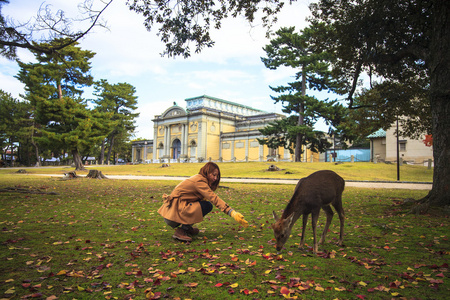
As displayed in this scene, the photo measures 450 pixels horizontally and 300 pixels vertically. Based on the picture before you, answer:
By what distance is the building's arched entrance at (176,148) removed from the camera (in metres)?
72.3

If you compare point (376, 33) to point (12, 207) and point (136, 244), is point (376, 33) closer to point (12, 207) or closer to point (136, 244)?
point (136, 244)

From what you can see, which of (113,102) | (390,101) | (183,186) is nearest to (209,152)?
(113,102)

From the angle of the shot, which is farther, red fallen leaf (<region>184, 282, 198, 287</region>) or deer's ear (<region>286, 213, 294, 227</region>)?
deer's ear (<region>286, 213, 294, 227</region>)

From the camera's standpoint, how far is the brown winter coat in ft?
18.2

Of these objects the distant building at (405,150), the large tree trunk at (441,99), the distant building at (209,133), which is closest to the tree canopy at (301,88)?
the distant building at (405,150)

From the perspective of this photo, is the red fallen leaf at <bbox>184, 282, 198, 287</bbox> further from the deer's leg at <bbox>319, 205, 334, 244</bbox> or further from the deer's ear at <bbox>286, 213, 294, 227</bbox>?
the deer's leg at <bbox>319, 205, 334, 244</bbox>

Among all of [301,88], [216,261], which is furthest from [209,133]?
[216,261]

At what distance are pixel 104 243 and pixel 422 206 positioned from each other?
802cm

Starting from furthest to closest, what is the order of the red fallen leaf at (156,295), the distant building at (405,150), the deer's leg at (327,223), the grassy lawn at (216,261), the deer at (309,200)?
the distant building at (405,150), the deer's leg at (327,223), the deer at (309,200), the grassy lawn at (216,261), the red fallen leaf at (156,295)

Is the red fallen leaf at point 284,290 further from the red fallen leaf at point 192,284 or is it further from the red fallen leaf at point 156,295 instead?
the red fallen leaf at point 156,295

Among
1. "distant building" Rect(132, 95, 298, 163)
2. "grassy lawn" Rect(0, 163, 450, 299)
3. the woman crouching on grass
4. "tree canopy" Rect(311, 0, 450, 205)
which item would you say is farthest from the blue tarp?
the woman crouching on grass

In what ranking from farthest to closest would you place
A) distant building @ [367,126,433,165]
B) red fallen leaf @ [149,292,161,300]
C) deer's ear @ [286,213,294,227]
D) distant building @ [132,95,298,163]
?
1. distant building @ [132,95,298,163]
2. distant building @ [367,126,433,165]
3. deer's ear @ [286,213,294,227]
4. red fallen leaf @ [149,292,161,300]

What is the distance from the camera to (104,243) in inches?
216

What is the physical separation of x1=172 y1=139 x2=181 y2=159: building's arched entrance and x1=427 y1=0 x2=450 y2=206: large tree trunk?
6601 cm
